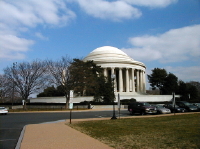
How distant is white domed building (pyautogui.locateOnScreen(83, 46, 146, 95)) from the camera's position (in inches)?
2889

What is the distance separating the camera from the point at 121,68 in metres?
73.9

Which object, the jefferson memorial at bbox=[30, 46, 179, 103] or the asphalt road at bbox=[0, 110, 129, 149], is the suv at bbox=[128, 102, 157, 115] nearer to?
the asphalt road at bbox=[0, 110, 129, 149]

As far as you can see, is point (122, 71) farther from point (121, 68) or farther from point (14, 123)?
point (14, 123)

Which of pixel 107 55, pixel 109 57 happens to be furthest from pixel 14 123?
pixel 107 55

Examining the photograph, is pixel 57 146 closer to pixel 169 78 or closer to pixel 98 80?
pixel 98 80

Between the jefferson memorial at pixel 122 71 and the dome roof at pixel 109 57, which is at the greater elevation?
the dome roof at pixel 109 57

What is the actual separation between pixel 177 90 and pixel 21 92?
153 feet

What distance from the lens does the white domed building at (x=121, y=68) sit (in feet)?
241

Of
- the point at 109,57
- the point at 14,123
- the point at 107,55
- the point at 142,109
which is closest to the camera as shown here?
the point at 14,123

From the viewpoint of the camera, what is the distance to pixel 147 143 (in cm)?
921

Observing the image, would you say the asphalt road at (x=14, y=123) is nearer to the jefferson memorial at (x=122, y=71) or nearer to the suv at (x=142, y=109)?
the suv at (x=142, y=109)

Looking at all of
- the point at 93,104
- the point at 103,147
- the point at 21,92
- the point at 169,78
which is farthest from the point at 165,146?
the point at 169,78

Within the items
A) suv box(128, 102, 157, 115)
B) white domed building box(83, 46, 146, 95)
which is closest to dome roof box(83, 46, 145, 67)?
white domed building box(83, 46, 146, 95)

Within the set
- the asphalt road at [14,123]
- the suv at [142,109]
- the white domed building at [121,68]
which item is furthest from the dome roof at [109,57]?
the asphalt road at [14,123]
